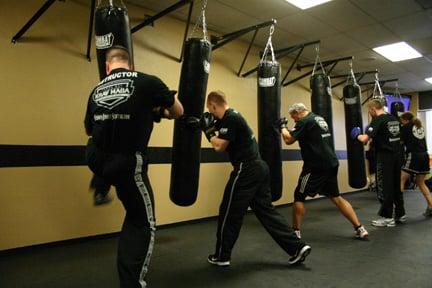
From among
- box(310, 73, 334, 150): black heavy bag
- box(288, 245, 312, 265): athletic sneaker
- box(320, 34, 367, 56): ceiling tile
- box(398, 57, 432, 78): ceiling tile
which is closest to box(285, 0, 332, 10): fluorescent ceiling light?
box(310, 73, 334, 150): black heavy bag

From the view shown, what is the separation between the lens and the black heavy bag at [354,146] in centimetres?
444

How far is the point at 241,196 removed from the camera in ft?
8.32

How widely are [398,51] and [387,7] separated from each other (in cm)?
213

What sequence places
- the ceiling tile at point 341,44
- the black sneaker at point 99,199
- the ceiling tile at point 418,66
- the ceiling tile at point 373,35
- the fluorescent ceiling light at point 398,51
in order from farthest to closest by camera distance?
the ceiling tile at point 418,66, the fluorescent ceiling light at point 398,51, the ceiling tile at point 341,44, the ceiling tile at point 373,35, the black sneaker at point 99,199

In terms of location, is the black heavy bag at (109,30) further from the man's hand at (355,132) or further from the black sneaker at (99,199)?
the man's hand at (355,132)

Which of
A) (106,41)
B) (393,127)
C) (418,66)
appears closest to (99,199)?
(106,41)

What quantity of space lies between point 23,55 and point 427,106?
1019cm

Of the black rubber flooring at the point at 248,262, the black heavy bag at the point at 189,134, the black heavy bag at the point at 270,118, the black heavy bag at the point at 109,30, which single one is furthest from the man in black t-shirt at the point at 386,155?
the black heavy bag at the point at 109,30

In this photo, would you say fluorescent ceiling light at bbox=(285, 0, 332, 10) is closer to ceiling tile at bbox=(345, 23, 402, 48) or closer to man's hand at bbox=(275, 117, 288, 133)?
ceiling tile at bbox=(345, 23, 402, 48)

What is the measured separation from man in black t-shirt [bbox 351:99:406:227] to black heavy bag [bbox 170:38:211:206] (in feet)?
7.54

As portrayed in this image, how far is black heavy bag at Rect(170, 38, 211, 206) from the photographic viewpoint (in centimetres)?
264

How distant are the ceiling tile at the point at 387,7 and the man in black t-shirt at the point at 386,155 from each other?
3.74ft

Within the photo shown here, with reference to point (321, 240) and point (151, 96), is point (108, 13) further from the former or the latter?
point (321, 240)

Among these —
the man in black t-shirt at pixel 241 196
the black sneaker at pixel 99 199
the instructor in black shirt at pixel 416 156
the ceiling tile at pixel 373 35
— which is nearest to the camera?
the black sneaker at pixel 99 199
